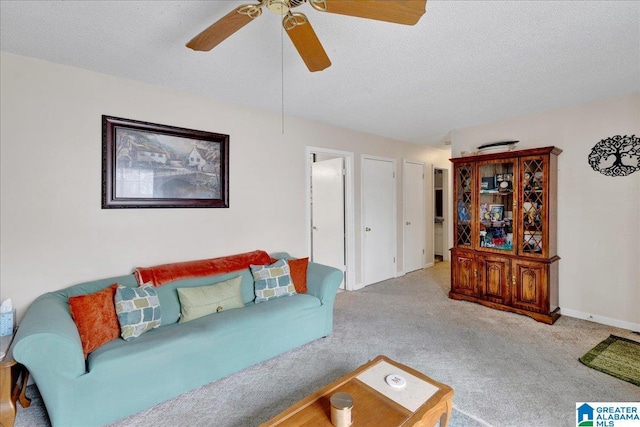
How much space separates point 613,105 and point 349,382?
375 centimetres

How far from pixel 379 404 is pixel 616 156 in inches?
137

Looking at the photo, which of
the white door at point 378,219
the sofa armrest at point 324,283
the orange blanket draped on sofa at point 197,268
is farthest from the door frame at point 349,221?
the orange blanket draped on sofa at point 197,268

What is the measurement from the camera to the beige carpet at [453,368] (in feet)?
6.04

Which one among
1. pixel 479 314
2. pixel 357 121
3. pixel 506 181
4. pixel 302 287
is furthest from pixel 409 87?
pixel 479 314

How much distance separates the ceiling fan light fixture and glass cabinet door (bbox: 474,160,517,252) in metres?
3.10

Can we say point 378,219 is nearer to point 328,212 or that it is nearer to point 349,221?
point 349,221

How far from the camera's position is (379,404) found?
54.8 inches

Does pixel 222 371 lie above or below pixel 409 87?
below

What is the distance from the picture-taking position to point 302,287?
299cm

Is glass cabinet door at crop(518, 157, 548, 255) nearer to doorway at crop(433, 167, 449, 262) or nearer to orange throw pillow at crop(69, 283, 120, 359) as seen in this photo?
doorway at crop(433, 167, 449, 262)

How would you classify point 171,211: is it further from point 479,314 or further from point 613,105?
point 613,105

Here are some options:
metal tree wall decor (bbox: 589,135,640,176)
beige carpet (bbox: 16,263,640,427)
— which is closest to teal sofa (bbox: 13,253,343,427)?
beige carpet (bbox: 16,263,640,427)

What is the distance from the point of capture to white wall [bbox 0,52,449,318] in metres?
2.12

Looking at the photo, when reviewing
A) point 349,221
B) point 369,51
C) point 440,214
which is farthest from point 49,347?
point 440,214
